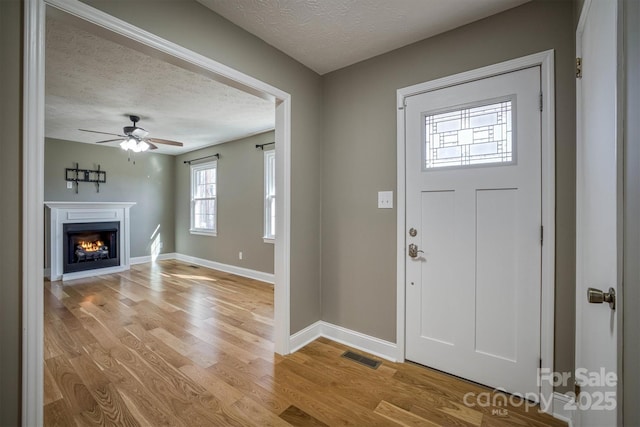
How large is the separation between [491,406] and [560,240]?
1.11m

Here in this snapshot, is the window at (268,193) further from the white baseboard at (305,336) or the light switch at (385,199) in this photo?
the light switch at (385,199)

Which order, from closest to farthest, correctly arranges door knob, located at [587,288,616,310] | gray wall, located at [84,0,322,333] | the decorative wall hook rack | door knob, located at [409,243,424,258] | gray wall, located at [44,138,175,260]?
door knob, located at [587,288,616,310], gray wall, located at [84,0,322,333], door knob, located at [409,243,424,258], gray wall, located at [44,138,175,260], the decorative wall hook rack

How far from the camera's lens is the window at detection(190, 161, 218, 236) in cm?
602

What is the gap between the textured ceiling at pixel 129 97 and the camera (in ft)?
7.97

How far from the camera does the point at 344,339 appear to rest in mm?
2615

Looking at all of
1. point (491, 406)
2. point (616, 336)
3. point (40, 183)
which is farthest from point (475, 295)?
point (40, 183)

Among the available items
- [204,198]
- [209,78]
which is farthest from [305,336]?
[204,198]

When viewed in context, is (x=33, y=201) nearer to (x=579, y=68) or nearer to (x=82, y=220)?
(x=579, y=68)

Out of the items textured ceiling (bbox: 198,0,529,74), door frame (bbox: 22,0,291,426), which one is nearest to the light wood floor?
door frame (bbox: 22,0,291,426)

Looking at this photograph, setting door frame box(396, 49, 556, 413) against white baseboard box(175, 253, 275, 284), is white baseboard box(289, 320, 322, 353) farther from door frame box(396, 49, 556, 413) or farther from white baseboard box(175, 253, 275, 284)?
white baseboard box(175, 253, 275, 284)

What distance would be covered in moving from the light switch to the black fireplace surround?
18.5ft

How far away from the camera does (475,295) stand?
77.8 inches

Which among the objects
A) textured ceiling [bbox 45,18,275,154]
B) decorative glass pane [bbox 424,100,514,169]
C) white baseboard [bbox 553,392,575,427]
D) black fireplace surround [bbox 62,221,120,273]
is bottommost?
white baseboard [bbox 553,392,575,427]

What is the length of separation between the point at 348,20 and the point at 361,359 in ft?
8.47
